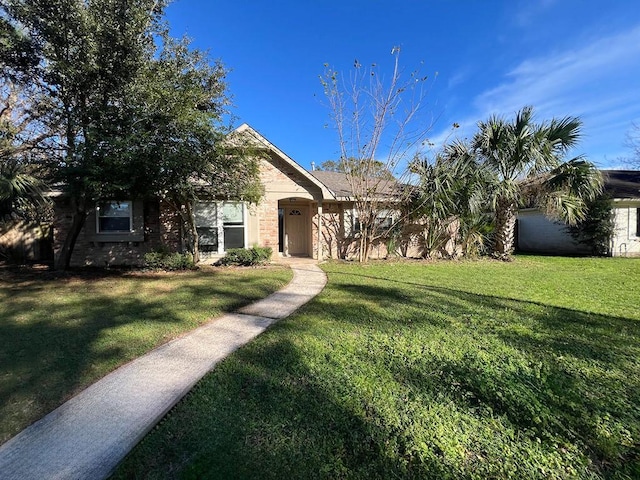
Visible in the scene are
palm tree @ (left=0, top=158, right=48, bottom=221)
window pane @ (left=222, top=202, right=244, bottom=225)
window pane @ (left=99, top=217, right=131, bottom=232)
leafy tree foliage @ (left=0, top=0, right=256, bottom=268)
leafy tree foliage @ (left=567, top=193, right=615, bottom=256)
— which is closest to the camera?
leafy tree foliage @ (left=0, top=0, right=256, bottom=268)

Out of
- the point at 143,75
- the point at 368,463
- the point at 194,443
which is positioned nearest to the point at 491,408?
the point at 368,463

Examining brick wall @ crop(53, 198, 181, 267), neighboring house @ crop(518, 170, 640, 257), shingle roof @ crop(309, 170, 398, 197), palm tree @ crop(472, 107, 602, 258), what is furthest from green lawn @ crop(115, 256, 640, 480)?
neighboring house @ crop(518, 170, 640, 257)

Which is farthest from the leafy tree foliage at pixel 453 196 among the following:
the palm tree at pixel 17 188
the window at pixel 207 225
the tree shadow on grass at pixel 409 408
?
the palm tree at pixel 17 188

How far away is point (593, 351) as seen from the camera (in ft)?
13.6

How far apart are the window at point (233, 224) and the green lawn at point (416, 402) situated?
295 inches

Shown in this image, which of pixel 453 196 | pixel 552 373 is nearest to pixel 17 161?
pixel 552 373

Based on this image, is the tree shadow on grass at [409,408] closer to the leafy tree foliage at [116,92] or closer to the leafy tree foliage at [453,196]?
the leafy tree foliage at [116,92]

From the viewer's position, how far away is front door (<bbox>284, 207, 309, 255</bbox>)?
1467 centimetres

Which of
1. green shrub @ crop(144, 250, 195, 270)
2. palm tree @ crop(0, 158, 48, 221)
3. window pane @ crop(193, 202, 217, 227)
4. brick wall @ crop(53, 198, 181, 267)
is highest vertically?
palm tree @ crop(0, 158, 48, 221)

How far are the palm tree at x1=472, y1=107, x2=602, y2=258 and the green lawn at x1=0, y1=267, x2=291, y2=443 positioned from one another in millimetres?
9015

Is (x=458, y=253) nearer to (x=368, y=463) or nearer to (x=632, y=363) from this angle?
(x=632, y=363)

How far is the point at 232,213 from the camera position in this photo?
491 inches

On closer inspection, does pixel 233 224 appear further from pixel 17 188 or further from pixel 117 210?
pixel 17 188

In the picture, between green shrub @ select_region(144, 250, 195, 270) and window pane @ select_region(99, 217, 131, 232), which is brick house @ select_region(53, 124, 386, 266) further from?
green shrub @ select_region(144, 250, 195, 270)
